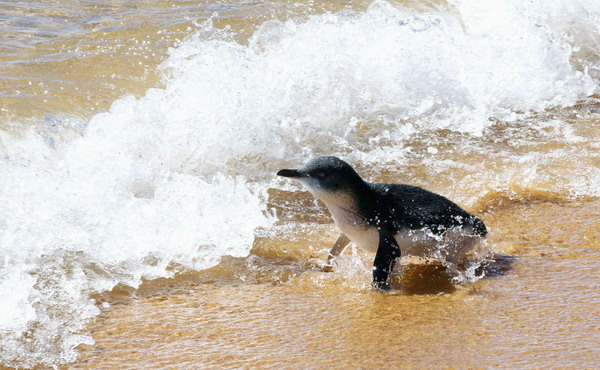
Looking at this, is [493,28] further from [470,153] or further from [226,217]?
[226,217]

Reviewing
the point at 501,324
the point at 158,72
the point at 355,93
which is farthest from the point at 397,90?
the point at 501,324

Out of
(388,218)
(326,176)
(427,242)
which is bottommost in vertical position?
(427,242)

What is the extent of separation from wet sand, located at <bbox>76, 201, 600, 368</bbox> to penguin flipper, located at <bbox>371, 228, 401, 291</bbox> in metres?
0.10

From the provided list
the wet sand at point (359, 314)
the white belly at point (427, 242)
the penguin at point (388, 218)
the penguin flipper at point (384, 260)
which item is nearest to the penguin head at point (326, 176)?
the penguin at point (388, 218)

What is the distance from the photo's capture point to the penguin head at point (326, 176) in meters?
4.50

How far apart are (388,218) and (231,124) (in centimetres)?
273

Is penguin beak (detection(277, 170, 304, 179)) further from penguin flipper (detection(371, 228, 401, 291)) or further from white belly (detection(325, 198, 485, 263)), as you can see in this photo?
penguin flipper (detection(371, 228, 401, 291))

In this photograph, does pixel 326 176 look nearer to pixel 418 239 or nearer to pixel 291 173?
pixel 291 173

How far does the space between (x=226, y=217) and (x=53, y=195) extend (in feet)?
3.80

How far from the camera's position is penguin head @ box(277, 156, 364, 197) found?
4.50 m

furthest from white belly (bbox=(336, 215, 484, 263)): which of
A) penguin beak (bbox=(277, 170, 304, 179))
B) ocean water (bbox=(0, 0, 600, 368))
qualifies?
ocean water (bbox=(0, 0, 600, 368))

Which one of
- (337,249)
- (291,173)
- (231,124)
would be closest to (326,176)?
(291,173)

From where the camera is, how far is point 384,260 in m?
4.30

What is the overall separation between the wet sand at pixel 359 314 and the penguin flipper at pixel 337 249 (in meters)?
0.06
